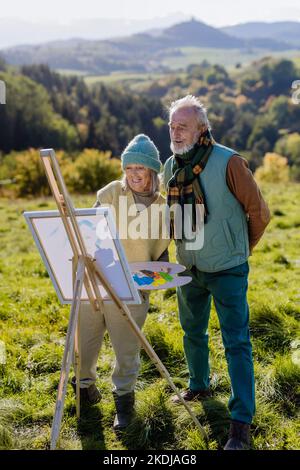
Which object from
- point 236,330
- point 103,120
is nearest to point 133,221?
point 236,330

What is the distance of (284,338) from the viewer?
241 inches

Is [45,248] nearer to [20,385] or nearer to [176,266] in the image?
[176,266]

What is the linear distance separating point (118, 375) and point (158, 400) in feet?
1.34

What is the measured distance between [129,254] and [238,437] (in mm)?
1661

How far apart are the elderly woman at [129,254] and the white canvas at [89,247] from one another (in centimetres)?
45

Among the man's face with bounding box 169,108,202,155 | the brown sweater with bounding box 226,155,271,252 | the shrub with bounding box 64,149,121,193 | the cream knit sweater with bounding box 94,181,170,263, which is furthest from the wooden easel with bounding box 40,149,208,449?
the shrub with bounding box 64,149,121,193

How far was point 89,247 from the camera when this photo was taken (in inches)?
160

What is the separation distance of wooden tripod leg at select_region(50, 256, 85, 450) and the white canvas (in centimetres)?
17

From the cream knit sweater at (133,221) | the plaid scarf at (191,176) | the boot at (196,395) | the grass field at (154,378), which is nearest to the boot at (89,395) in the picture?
the grass field at (154,378)

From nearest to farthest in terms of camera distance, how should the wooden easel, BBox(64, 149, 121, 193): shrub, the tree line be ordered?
the wooden easel, BBox(64, 149, 121, 193): shrub, the tree line

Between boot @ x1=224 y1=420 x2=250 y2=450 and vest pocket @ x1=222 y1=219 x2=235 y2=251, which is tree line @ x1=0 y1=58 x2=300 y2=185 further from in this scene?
boot @ x1=224 y1=420 x2=250 y2=450

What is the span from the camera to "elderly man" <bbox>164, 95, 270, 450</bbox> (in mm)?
4273
